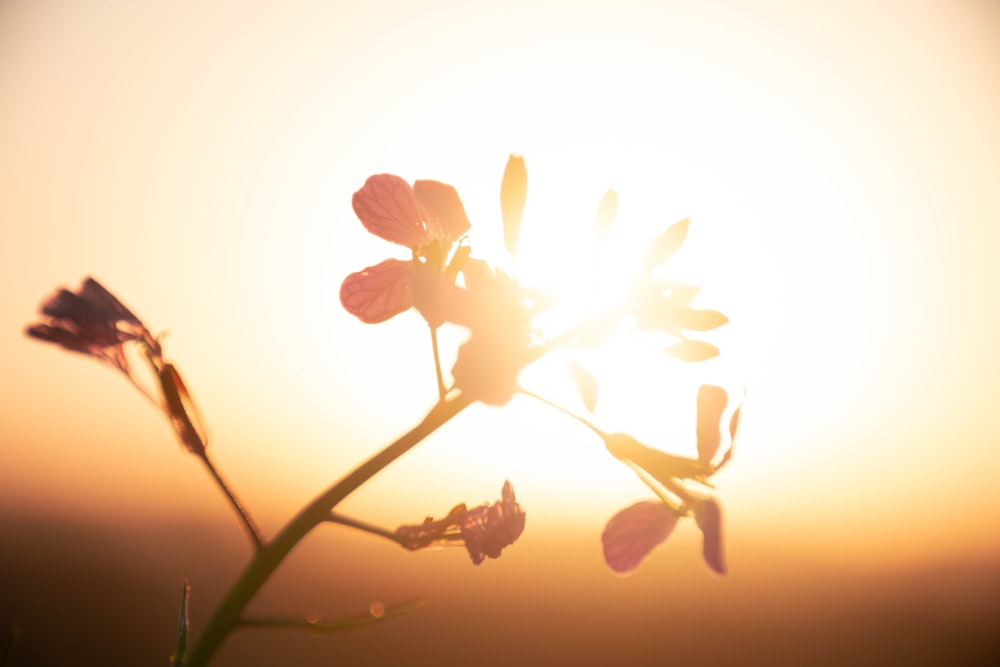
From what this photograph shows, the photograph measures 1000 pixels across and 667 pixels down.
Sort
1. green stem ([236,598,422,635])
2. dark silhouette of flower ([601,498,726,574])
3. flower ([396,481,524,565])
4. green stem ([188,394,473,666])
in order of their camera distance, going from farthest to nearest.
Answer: dark silhouette of flower ([601,498,726,574]) < flower ([396,481,524,565]) < green stem ([236,598,422,635]) < green stem ([188,394,473,666])

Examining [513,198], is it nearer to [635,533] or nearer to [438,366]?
[438,366]

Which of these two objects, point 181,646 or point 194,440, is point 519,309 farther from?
point 181,646

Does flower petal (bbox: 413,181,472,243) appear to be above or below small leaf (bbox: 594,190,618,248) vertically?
above

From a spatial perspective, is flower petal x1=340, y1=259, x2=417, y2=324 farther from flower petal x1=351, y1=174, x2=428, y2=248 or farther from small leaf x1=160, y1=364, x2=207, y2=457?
small leaf x1=160, y1=364, x2=207, y2=457

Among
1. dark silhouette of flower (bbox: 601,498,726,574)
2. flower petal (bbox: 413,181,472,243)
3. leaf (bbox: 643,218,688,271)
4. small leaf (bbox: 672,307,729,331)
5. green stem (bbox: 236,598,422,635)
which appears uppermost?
flower petal (bbox: 413,181,472,243)

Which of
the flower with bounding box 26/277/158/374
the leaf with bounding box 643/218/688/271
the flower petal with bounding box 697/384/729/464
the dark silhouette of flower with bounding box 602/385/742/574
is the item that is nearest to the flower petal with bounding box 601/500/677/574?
the dark silhouette of flower with bounding box 602/385/742/574

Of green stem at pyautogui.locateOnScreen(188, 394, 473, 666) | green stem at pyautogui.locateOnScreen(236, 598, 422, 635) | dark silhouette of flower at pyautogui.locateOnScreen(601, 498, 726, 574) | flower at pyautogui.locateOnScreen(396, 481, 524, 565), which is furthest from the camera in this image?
dark silhouette of flower at pyautogui.locateOnScreen(601, 498, 726, 574)

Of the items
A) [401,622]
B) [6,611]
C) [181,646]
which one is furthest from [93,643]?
[181,646]
